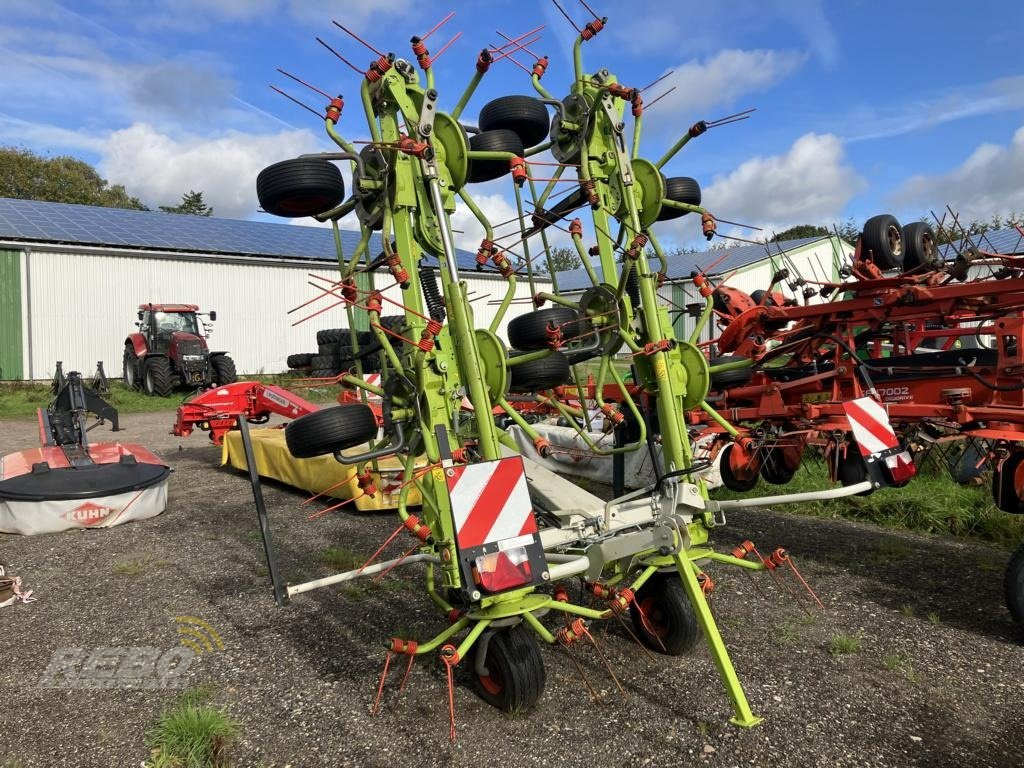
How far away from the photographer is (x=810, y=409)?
5.59 metres

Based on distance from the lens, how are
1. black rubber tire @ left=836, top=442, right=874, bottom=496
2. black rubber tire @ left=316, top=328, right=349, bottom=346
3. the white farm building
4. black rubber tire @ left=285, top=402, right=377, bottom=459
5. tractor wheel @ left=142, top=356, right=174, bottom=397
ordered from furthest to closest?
1. black rubber tire @ left=316, top=328, right=349, bottom=346
2. the white farm building
3. tractor wheel @ left=142, top=356, right=174, bottom=397
4. black rubber tire @ left=836, top=442, right=874, bottom=496
5. black rubber tire @ left=285, top=402, right=377, bottom=459

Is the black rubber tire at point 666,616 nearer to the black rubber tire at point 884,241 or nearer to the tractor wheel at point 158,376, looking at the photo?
the black rubber tire at point 884,241

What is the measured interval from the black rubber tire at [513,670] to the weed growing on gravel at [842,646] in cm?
175

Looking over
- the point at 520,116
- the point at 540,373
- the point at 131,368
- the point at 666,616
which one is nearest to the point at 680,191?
the point at 520,116

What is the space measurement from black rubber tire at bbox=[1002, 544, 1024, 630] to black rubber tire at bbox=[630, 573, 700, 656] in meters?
1.74

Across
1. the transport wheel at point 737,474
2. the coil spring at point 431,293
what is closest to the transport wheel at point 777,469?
the transport wheel at point 737,474

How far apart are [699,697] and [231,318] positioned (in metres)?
20.9

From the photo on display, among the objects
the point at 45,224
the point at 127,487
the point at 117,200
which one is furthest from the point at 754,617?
the point at 117,200

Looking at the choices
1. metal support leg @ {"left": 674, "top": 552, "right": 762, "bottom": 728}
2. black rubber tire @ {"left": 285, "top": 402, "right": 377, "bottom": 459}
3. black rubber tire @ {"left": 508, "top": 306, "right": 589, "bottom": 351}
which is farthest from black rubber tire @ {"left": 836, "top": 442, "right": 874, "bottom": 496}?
black rubber tire @ {"left": 285, "top": 402, "right": 377, "bottom": 459}

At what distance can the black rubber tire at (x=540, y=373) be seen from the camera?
4328 mm

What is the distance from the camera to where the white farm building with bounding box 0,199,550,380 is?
18750 millimetres

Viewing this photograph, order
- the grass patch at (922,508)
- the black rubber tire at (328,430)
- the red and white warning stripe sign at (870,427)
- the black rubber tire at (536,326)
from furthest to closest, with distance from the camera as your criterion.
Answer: the grass patch at (922,508) → the black rubber tire at (536,326) → the red and white warning stripe sign at (870,427) → the black rubber tire at (328,430)

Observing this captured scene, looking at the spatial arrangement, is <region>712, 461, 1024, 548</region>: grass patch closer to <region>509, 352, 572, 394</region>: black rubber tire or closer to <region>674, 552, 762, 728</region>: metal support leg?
<region>674, 552, 762, 728</region>: metal support leg

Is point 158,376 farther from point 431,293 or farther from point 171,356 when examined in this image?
point 431,293
